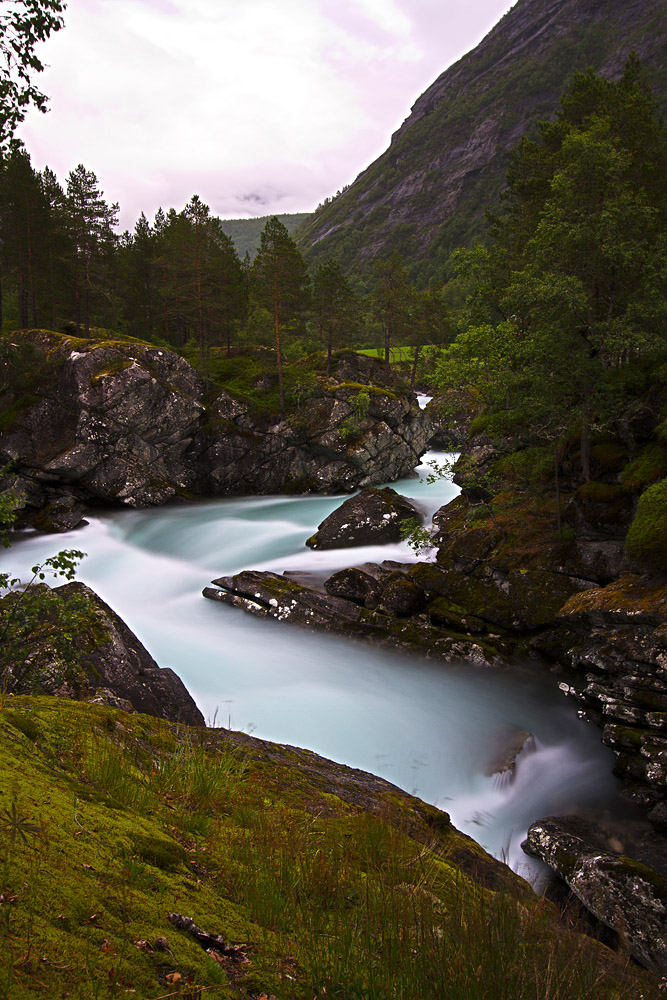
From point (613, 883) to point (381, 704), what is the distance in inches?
247

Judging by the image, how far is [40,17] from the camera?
557cm

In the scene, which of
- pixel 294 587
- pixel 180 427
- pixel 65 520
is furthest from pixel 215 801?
pixel 180 427

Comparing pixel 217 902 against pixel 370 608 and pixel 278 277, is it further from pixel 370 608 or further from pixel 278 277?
pixel 278 277

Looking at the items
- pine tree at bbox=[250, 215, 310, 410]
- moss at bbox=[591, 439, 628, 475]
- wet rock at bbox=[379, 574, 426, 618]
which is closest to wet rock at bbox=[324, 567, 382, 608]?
wet rock at bbox=[379, 574, 426, 618]

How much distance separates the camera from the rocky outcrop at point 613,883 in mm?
6602

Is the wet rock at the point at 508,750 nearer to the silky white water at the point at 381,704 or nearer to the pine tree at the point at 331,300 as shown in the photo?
the silky white water at the point at 381,704

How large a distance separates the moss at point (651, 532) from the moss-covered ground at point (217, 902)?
30.8 feet

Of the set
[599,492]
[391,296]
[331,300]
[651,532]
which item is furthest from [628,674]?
[391,296]

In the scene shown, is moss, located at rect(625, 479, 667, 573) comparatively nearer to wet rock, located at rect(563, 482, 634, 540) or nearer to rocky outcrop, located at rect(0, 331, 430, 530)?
wet rock, located at rect(563, 482, 634, 540)

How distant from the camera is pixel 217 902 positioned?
8.59 feet

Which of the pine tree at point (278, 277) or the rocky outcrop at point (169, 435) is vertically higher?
the pine tree at point (278, 277)

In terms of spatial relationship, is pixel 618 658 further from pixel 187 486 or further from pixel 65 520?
pixel 187 486

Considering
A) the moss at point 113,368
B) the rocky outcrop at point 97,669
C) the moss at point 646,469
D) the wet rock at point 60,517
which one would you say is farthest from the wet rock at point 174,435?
the rocky outcrop at point 97,669

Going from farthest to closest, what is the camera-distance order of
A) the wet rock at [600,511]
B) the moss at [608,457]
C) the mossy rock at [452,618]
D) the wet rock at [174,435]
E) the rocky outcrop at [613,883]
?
the wet rock at [174,435], the moss at [608,457], the mossy rock at [452,618], the wet rock at [600,511], the rocky outcrop at [613,883]
